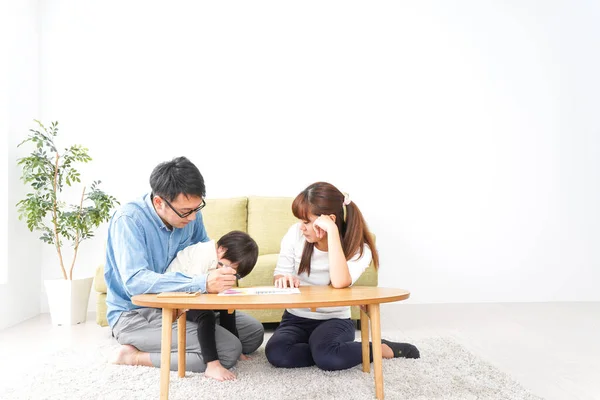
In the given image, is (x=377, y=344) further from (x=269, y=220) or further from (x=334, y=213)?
(x=269, y=220)

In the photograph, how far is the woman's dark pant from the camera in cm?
221

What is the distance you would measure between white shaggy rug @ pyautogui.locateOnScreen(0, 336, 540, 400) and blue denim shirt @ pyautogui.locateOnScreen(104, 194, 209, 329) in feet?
0.99

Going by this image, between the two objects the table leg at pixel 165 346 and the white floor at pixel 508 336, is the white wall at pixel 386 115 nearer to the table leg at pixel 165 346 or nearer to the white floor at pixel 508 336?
the white floor at pixel 508 336

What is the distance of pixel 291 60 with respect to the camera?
4.49 meters

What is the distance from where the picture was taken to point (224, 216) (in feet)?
12.8

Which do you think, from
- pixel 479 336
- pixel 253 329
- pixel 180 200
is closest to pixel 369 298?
pixel 180 200

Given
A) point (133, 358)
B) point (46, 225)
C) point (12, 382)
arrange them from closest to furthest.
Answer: point (12, 382), point (133, 358), point (46, 225)

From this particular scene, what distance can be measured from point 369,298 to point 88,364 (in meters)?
1.44

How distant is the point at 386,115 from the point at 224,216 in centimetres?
163

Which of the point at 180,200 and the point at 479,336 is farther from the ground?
the point at 180,200

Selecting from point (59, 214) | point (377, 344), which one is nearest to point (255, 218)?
point (59, 214)

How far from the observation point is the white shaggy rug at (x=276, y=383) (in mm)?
1957

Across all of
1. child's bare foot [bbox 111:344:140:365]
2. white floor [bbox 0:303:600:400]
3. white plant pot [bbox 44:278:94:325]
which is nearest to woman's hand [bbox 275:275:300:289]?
child's bare foot [bbox 111:344:140:365]

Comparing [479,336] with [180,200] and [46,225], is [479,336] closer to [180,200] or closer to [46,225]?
[180,200]
